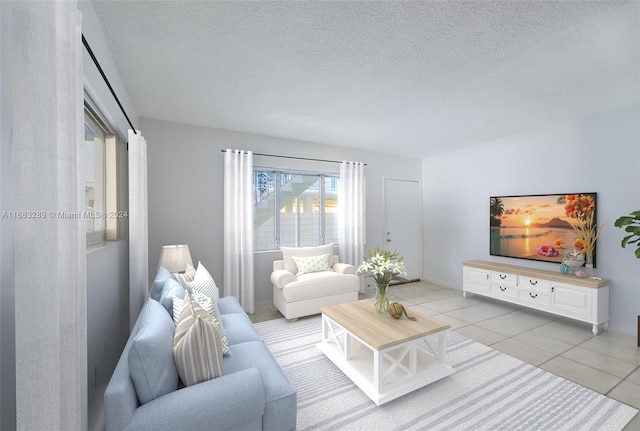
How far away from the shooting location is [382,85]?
2.46 meters

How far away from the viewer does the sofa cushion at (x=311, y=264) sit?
377 cm

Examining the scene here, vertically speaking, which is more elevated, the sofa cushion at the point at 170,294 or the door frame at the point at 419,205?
the door frame at the point at 419,205

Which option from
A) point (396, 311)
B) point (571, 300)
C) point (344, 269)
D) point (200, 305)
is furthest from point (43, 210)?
point (571, 300)

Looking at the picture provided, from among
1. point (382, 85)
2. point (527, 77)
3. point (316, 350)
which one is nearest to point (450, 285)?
point (316, 350)

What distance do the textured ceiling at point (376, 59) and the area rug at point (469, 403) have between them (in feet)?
8.50

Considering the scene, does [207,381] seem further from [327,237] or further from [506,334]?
[327,237]

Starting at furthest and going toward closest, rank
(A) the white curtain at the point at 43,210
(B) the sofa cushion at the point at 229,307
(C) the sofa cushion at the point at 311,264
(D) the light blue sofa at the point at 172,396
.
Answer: (C) the sofa cushion at the point at 311,264 < (B) the sofa cushion at the point at 229,307 < (D) the light blue sofa at the point at 172,396 < (A) the white curtain at the point at 43,210

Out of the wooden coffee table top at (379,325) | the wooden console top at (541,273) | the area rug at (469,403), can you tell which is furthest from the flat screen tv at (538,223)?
the wooden coffee table top at (379,325)

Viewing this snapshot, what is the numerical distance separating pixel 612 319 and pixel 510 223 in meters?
1.54

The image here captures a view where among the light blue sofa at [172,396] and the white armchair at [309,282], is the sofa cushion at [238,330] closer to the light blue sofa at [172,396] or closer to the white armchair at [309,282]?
the light blue sofa at [172,396]

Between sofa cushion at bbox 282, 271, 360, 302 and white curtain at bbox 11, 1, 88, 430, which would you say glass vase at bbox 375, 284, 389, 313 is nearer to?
sofa cushion at bbox 282, 271, 360, 302

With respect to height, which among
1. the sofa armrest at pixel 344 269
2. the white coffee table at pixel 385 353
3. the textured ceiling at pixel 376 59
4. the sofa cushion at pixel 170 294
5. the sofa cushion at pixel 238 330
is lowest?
the white coffee table at pixel 385 353

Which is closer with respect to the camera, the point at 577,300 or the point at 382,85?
the point at 382,85

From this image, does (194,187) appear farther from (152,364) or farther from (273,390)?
(273,390)
